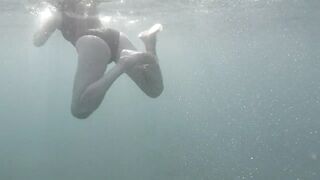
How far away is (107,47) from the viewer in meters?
6.34

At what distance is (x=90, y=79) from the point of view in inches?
225

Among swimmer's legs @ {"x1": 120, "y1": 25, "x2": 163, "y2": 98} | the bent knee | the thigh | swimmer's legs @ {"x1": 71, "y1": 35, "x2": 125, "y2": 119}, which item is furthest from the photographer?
swimmer's legs @ {"x1": 120, "y1": 25, "x2": 163, "y2": 98}

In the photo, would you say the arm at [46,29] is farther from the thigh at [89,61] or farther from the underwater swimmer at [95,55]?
the thigh at [89,61]

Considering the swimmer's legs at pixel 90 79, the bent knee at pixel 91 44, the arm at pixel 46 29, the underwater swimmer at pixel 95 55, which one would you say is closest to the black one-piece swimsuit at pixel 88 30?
the underwater swimmer at pixel 95 55

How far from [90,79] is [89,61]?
31 centimetres

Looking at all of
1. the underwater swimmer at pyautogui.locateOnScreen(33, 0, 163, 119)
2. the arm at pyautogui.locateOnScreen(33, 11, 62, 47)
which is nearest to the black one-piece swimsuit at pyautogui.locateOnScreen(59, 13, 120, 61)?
the underwater swimmer at pyautogui.locateOnScreen(33, 0, 163, 119)

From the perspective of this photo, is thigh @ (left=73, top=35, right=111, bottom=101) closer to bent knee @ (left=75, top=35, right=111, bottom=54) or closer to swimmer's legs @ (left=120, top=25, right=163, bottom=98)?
bent knee @ (left=75, top=35, right=111, bottom=54)

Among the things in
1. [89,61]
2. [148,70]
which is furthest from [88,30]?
[148,70]

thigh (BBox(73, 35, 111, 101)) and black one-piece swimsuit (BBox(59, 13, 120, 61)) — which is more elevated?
black one-piece swimsuit (BBox(59, 13, 120, 61))

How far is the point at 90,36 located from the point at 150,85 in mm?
1202

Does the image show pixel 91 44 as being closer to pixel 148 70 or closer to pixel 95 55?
pixel 95 55

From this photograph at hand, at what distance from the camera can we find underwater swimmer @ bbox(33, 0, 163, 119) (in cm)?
564

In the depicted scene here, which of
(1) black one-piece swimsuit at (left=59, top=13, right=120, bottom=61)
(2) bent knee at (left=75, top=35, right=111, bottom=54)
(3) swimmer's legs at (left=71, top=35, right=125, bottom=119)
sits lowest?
(3) swimmer's legs at (left=71, top=35, right=125, bottom=119)

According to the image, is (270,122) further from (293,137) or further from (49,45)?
(49,45)
